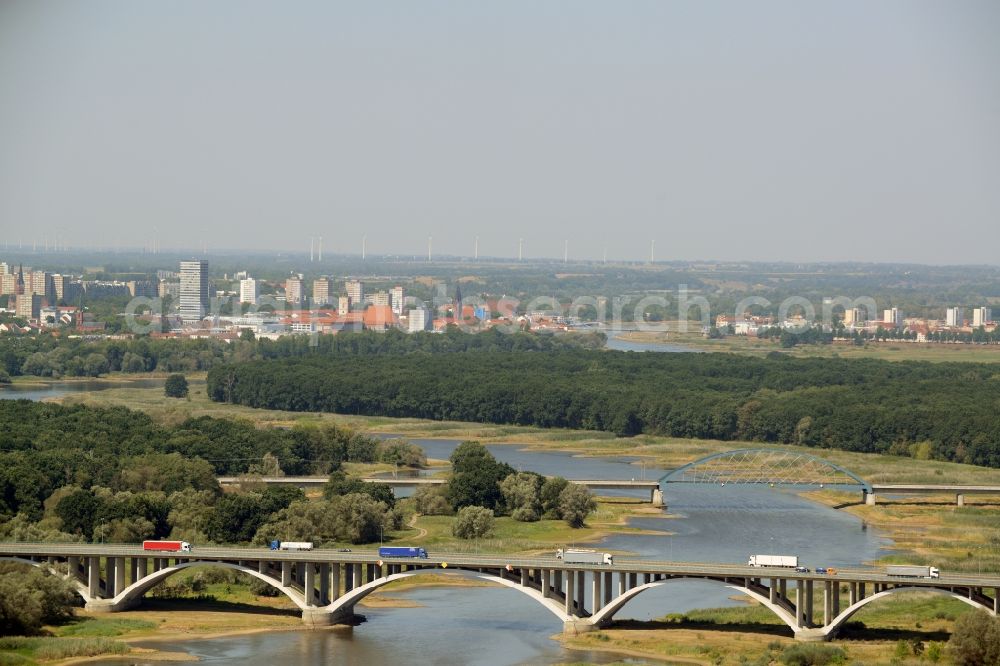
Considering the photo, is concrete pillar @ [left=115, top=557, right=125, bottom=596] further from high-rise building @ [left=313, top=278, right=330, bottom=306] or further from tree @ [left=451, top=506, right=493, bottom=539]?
high-rise building @ [left=313, top=278, right=330, bottom=306]

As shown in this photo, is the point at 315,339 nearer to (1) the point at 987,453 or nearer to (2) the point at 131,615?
(1) the point at 987,453

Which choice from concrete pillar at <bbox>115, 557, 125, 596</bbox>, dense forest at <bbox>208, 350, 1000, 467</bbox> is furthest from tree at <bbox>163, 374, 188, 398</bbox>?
concrete pillar at <bbox>115, 557, 125, 596</bbox>

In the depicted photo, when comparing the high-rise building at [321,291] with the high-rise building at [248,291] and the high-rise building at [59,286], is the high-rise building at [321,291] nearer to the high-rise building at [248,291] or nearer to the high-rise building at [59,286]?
the high-rise building at [248,291]

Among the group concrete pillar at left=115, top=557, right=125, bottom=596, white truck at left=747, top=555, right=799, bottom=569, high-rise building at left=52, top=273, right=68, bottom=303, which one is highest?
high-rise building at left=52, top=273, right=68, bottom=303

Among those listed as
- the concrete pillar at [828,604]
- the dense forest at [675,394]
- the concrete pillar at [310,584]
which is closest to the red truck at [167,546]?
the concrete pillar at [310,584]

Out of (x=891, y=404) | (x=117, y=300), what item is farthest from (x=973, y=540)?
(x=117, y=300)

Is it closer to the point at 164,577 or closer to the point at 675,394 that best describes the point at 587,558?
the point at 164,577
